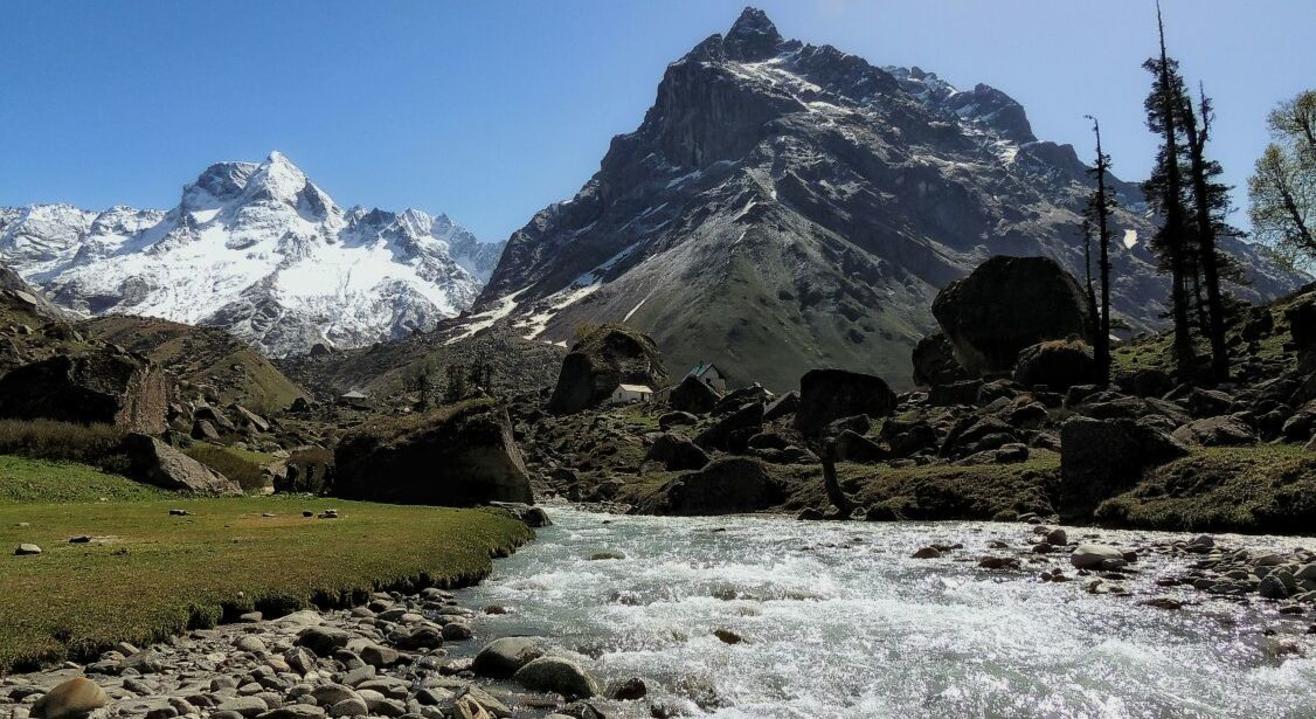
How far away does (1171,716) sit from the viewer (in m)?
12.1

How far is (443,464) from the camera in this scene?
52.4 meters

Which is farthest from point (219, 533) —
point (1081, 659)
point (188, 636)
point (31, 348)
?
point (31, 348)

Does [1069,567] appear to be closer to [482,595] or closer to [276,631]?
[482,595]

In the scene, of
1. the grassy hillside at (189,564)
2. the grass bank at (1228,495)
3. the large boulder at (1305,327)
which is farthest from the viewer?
the large boulder at (1305,327)

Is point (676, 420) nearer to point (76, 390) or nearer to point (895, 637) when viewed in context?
point (76, 390)

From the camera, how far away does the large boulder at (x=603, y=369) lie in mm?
139625

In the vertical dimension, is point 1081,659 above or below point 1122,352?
below

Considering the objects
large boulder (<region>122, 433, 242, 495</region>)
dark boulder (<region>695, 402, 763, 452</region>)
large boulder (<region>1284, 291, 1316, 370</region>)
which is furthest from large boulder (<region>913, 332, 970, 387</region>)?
large boulder (<region>122, 433, 242, 495</region>)

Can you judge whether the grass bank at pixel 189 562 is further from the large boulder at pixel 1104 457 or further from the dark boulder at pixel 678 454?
the dark boulder at pixel 678 454

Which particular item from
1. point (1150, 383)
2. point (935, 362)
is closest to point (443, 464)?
point (1150, 383)

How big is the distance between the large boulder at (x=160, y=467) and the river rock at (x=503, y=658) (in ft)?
140

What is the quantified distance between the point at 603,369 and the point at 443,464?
9063 centimetres

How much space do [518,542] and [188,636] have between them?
20.1 m

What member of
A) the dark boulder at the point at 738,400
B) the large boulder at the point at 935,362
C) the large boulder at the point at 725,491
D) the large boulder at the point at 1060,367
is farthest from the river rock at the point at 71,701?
the dark boulder at the point at 738,400
